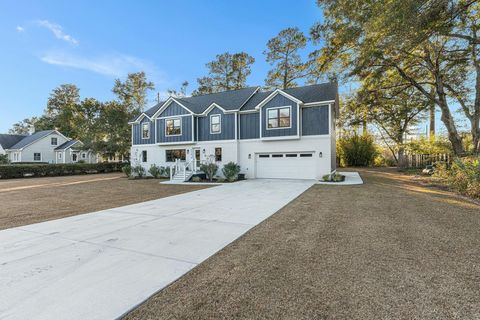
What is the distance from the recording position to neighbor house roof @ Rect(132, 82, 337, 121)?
1535 centimetres

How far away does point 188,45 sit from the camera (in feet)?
59.2

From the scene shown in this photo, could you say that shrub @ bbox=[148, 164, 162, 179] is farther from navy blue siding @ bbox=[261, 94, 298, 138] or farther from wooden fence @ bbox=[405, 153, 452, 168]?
wooden fence @ bbox=[405, 153, 452, 168]

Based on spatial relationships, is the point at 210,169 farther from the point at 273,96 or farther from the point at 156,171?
the point at 273,96

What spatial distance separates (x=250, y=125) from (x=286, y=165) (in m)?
3.89

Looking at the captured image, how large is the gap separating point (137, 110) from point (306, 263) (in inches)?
1279

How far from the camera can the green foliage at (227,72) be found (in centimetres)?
2897

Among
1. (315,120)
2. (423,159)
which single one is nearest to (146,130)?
(315,120)

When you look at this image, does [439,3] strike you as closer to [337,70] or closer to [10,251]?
[337,70]

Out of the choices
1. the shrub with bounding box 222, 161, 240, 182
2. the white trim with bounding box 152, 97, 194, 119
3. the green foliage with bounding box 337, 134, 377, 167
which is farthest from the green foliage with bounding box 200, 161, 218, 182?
the green foliage with bounding box 337, 134, 377, 167

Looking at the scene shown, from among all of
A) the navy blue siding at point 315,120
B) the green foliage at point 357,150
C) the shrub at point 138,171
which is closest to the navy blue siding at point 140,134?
the shrub at point 138,171

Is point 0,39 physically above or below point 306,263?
above

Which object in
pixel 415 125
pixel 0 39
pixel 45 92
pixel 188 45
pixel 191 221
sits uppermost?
pixel 45 92

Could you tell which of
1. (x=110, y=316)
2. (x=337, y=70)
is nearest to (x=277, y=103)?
(x=337, y=70)

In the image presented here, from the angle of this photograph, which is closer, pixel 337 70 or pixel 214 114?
pixel 337 70
